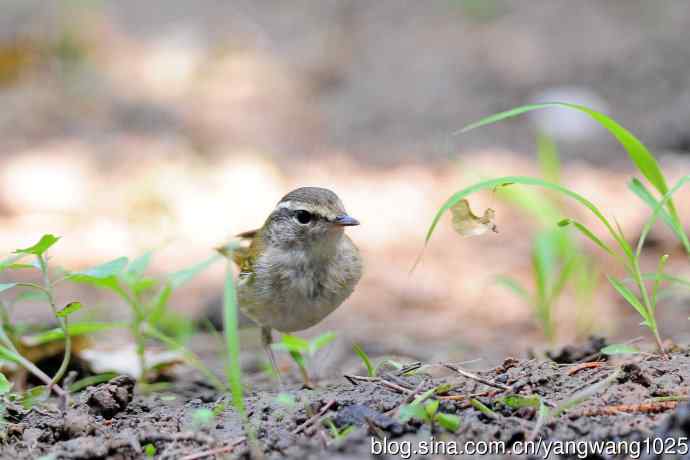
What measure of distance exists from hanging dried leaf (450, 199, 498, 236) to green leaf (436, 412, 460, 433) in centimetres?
104

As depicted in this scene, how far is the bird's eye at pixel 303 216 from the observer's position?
209 inches

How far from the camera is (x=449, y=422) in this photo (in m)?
3.24

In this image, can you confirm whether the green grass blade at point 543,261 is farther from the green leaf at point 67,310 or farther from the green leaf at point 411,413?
the green leaf at point 67,310

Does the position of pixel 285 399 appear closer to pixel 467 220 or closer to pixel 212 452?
pixel 212 452

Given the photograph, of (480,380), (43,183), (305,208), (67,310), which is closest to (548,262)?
(305,208)

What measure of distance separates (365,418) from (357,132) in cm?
867

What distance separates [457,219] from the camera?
4.09 metres

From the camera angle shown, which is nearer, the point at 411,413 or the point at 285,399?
the point at 285,399

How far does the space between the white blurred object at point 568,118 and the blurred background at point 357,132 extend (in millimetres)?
31

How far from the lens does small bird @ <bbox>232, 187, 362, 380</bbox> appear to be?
16.9 ft

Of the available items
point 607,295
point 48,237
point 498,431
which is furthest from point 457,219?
point 607,295

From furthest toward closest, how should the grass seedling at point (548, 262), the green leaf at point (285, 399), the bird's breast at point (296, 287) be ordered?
1. the grass seedling at point (548, 262)
2. the bird's breast at point (296, 287)
3. the green leaf at point (285, 399)

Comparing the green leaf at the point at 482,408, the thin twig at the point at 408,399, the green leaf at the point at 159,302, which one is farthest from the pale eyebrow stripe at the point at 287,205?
the green leaf at the point at 482,408

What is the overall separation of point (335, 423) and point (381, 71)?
32.7ft
